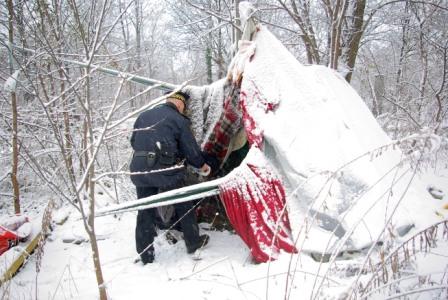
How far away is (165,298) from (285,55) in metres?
2.54

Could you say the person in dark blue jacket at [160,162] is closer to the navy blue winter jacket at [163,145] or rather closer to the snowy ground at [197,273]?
the navy blue winter jacket at [163,145]

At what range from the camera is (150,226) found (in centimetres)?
309

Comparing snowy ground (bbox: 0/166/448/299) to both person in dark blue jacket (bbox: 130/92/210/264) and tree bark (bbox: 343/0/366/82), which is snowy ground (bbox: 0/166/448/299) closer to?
person in dark blue jacket (bbox: 130/92/210/264)

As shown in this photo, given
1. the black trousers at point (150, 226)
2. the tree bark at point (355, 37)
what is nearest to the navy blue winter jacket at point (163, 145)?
the black trousers at point (150, 226)

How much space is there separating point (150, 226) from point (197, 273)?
0.76 m

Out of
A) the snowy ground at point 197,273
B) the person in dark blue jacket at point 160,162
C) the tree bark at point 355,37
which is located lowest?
the snowy ground at point 197,273

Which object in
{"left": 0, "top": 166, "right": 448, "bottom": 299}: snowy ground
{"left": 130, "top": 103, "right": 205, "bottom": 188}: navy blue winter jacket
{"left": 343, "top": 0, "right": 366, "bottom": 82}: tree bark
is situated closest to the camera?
{"left": 0, "top": 166, "right": 448, "bottom": 299}: snowy ground

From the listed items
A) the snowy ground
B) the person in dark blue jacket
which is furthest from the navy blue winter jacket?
the snowy ground

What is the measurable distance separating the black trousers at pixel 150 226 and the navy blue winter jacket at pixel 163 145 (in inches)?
8.4

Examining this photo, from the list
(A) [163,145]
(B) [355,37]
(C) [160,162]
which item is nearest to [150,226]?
(C) [160,162]

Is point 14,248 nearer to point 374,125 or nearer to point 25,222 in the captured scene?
point 25,222

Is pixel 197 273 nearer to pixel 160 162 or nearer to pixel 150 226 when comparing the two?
pixel 150 226

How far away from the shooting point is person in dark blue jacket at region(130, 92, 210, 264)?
299 centimetres

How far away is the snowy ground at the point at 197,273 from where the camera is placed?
198cm
